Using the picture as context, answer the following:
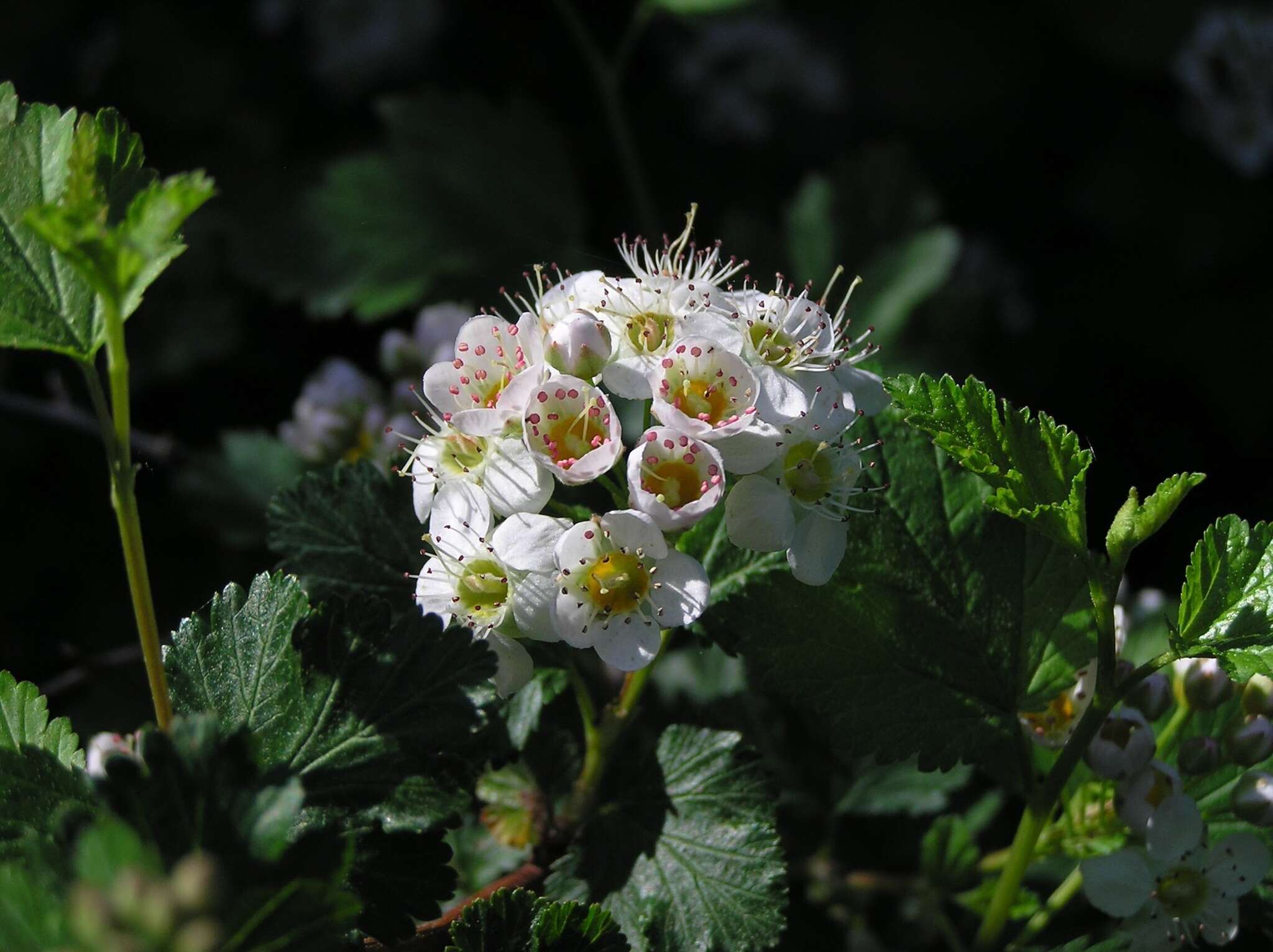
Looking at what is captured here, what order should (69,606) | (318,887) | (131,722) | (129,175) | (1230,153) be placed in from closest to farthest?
1. (318,887)
2. (129,175)
3. (131,722)
4. (69,606)
5. (1230,153)

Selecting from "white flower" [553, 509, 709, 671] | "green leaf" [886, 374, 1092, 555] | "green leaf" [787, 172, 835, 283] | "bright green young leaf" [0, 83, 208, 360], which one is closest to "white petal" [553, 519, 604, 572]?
"white flower" [553, 509, 709, 671]

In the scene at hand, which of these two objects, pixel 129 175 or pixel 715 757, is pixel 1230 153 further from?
pixel 129 175

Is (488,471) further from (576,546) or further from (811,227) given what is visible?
(811,227)

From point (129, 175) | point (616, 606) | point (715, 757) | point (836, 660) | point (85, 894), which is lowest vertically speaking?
point (715, 757)

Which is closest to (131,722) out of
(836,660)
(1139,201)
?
(836,660)

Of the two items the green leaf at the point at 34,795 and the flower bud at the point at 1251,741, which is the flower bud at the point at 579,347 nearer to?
the green leaf at the point at 34,795

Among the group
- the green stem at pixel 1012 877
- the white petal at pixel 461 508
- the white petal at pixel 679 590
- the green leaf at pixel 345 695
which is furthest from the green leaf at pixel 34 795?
the green stem at pixel 1012 877

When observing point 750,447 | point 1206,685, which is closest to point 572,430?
point 750,447
